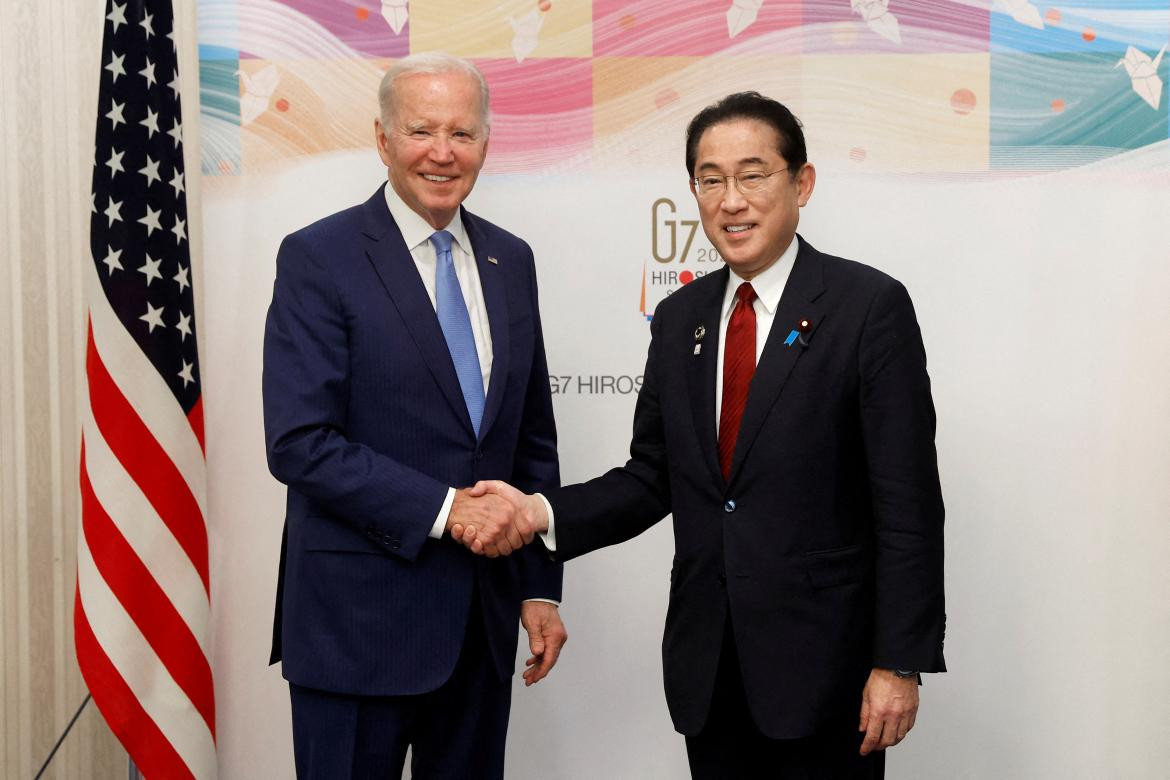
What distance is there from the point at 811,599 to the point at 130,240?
71.8 inches

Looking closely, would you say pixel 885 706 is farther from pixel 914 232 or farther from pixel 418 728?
pixel 914 232

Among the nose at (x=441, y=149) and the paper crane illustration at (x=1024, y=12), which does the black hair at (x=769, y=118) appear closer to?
the nose at (x=441, y=149)

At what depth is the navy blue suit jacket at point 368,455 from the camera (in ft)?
6.98

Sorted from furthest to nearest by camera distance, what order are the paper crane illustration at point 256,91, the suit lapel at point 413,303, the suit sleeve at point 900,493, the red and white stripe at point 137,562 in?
the paper crane illustration at point 256,91 < the red and white stripe at point 137,562 < the suit lapel at point 413,303 < the suit sleeve at point 900,493

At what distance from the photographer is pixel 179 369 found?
279 cm

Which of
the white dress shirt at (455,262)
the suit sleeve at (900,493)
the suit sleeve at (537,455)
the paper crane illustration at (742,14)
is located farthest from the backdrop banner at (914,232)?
the suit sleeve at (900,493)

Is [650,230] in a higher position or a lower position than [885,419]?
higher

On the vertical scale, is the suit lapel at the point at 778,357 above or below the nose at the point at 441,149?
below

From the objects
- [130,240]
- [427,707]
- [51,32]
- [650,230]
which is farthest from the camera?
[650,230]

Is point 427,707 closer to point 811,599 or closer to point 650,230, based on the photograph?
point 811,599

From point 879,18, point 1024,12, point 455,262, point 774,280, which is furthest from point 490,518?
point 1024,12

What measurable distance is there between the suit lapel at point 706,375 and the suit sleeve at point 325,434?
1.68 ft

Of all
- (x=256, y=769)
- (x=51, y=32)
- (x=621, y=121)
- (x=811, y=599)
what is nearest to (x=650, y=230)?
(x=621, y=121)

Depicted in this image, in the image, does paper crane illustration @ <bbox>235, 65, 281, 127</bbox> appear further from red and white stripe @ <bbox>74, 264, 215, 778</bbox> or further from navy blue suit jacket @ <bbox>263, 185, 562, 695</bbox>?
navy blue suit jacket @ <bbox>263, 185, 562, 695</bbox>
